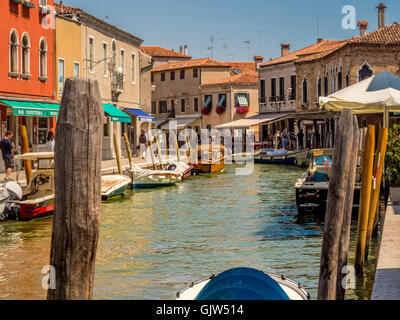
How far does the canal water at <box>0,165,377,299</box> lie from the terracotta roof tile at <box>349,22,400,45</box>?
70.1 ft

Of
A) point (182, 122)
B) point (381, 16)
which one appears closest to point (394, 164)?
point (381, 16)

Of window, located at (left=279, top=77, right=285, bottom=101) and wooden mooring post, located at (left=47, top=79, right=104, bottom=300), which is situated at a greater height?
window, located at (left=279, top=77, right=285, bottom=101)

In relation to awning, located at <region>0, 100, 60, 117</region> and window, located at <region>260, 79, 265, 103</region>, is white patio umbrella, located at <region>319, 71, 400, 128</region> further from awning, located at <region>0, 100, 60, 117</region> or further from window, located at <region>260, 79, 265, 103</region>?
window, located at <region>260, 79, 265, 103</region>

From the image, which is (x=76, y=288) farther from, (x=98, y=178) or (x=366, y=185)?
(x=366, y=185)

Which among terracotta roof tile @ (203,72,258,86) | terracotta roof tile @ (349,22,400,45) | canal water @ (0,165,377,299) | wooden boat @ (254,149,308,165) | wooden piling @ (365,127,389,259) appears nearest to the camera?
canal water @ (0,165,377,299)

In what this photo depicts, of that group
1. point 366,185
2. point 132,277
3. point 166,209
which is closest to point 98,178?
point 366,185

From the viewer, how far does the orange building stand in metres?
24.7

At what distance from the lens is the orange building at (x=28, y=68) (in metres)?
24.7

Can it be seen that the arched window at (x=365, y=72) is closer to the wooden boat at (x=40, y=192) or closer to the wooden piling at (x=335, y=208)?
the wooden boat at (x=40, y=192)

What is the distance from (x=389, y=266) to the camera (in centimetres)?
798

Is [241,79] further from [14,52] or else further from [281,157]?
[14,52]

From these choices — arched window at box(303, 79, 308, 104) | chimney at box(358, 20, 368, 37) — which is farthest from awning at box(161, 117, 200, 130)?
chimney at box(358, 20, 368, 37)

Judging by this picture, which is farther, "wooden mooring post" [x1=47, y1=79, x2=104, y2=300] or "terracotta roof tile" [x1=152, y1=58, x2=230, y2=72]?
"terracotta roof tile" [x1=152, y1=58, x2=230, y2=72]

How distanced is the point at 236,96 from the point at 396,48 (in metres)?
25.7
